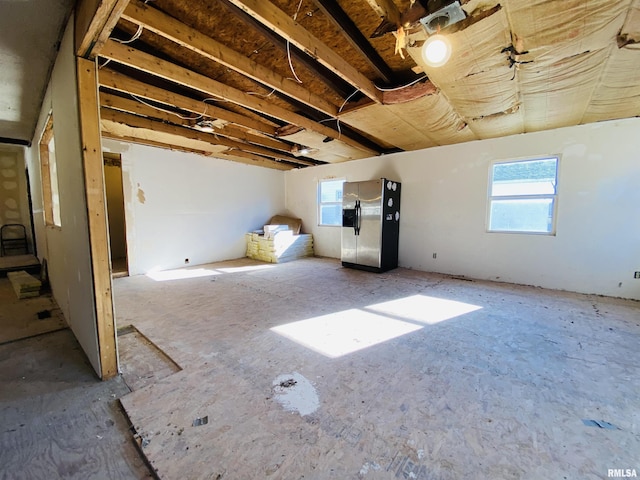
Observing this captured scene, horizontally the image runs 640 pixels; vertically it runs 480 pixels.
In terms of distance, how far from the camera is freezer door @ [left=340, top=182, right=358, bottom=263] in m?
5.39

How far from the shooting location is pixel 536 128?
3.92 meters

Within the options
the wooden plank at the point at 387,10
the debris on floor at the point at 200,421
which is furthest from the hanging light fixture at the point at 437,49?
the debris on floor at the point at 200,421

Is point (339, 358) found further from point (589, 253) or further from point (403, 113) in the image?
point (589, 253)

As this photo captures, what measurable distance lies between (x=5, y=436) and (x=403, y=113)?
4.25 meters

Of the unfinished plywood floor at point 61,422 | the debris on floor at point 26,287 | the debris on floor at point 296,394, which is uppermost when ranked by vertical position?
the debris on floor at point 26,287

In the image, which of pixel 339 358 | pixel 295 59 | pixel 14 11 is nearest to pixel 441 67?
pixel 295 59

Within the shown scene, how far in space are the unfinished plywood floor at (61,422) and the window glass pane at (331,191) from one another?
5533mm

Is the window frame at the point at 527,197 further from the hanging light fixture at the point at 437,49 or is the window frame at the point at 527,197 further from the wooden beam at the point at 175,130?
the wooden beam at the point at 175,130

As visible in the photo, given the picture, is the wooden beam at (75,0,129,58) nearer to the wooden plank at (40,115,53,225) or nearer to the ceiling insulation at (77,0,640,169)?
the ceiling insulation at (77,0,640,169)

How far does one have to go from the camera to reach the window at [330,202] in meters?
6.61

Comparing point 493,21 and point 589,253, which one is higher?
point 493,21

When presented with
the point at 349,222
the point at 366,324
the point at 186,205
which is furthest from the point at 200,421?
the point at 186,205

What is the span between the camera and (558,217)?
3.96 m

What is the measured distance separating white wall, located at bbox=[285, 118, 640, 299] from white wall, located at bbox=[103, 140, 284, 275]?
3036 mm
